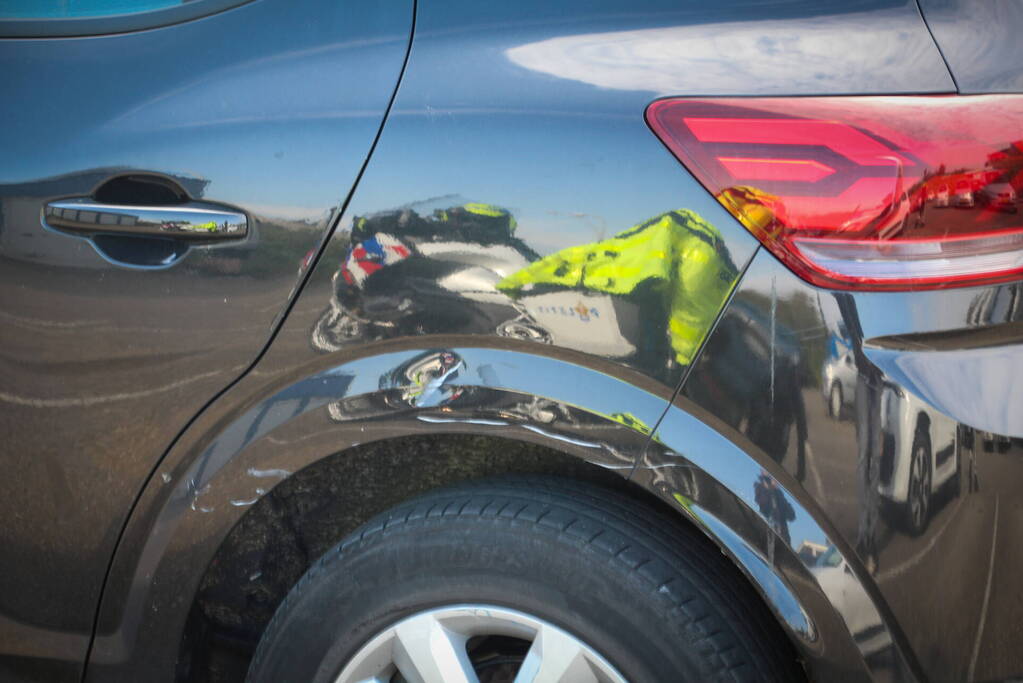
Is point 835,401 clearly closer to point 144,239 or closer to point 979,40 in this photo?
point 979,40

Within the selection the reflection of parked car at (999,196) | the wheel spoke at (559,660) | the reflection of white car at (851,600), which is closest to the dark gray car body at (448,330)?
the reflection of white car at (851,600)

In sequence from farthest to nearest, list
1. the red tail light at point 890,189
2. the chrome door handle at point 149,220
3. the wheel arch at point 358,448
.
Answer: the chrome door handle at point 149,220
the wheel arch at point 358,448
the red tail light at point 890,189

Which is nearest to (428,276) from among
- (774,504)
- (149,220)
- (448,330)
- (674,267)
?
(448,330)

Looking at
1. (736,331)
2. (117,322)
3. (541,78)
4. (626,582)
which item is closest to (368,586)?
(626,582)

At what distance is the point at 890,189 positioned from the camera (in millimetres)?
1149

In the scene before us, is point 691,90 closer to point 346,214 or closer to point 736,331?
point 736,331

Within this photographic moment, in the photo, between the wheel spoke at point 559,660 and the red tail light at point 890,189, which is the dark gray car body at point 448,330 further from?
the wheel spoke at point 559,660

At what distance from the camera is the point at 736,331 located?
1.20 m

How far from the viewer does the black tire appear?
130 cm

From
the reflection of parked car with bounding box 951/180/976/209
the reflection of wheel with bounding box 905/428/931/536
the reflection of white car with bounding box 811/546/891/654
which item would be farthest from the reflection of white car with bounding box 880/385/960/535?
the reflection of parked car with bounding box 951/180/976/209

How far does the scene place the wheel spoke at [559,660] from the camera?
134 cm

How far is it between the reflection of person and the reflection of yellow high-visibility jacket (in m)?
0.19

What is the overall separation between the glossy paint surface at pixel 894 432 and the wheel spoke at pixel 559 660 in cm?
35

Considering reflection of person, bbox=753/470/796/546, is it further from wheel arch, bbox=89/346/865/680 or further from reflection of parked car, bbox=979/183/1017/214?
reflection of parked car, bbox=979/183/1017/214
